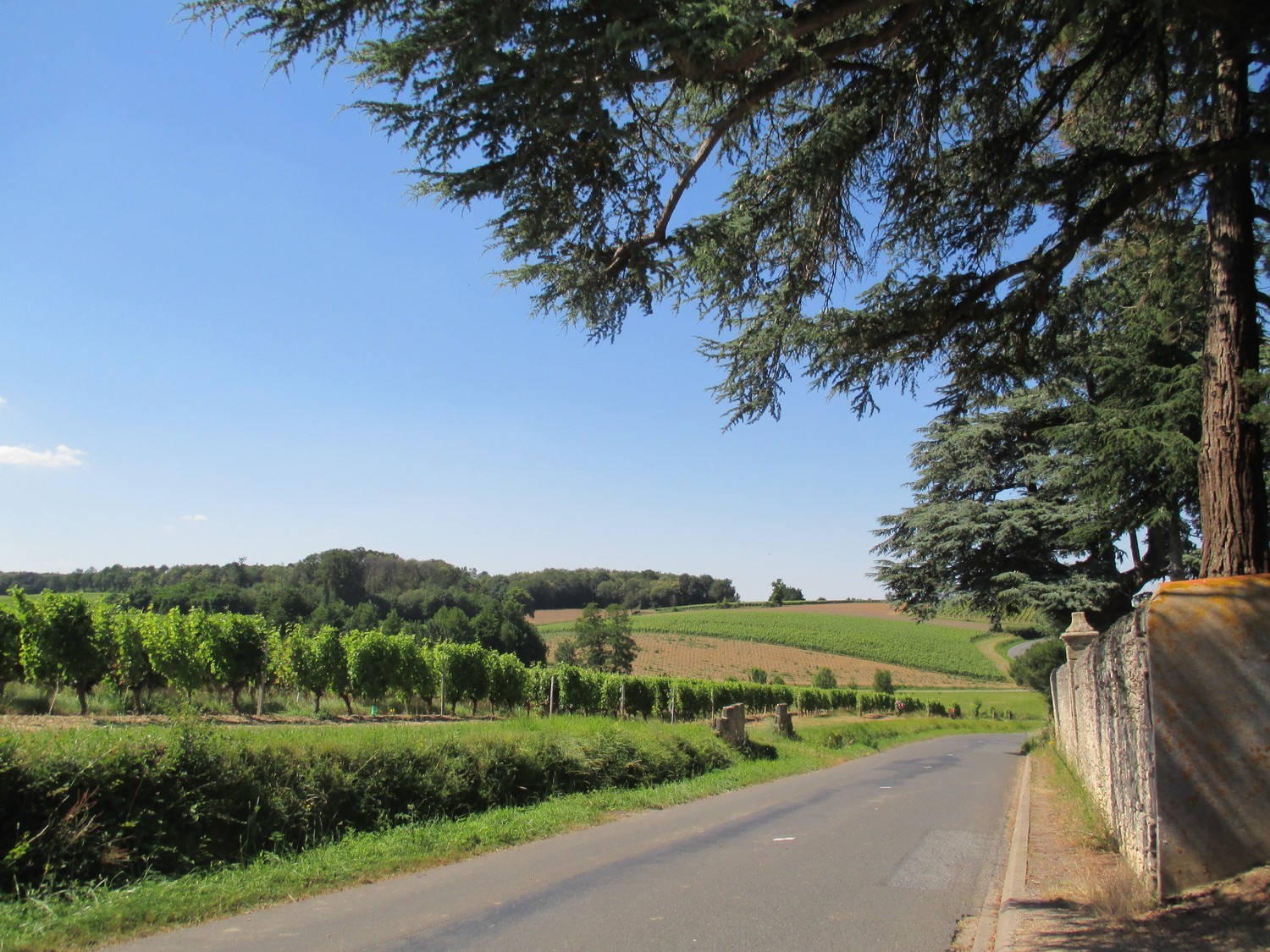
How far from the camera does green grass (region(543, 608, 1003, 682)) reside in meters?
86.3

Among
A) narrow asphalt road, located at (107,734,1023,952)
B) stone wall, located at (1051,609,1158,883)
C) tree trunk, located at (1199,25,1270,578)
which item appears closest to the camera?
narrow asphalt road, located at (107,734,1023,952)

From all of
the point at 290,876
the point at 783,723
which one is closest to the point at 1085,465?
the point at 783,723

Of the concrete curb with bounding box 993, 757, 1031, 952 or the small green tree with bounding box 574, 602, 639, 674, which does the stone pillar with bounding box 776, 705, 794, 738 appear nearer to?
Answer: the concrete curb with bounding box 993, 757, 1031, 952

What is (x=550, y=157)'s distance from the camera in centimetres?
546

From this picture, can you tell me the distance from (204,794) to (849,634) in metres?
94.4

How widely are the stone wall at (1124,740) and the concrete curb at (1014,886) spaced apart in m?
0.88

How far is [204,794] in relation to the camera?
7320mm

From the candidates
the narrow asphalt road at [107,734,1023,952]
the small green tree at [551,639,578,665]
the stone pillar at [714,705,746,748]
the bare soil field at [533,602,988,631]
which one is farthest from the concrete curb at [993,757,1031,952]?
the bare soil field at [533,602,988,631]

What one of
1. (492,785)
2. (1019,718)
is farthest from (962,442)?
(1019,718)

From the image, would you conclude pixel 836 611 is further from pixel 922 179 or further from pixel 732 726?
pixel 922 179

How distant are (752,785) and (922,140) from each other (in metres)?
12.7

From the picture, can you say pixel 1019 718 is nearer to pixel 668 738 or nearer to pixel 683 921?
pixel 668 738

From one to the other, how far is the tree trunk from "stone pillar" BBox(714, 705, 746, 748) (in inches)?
564

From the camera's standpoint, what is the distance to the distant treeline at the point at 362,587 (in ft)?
254
